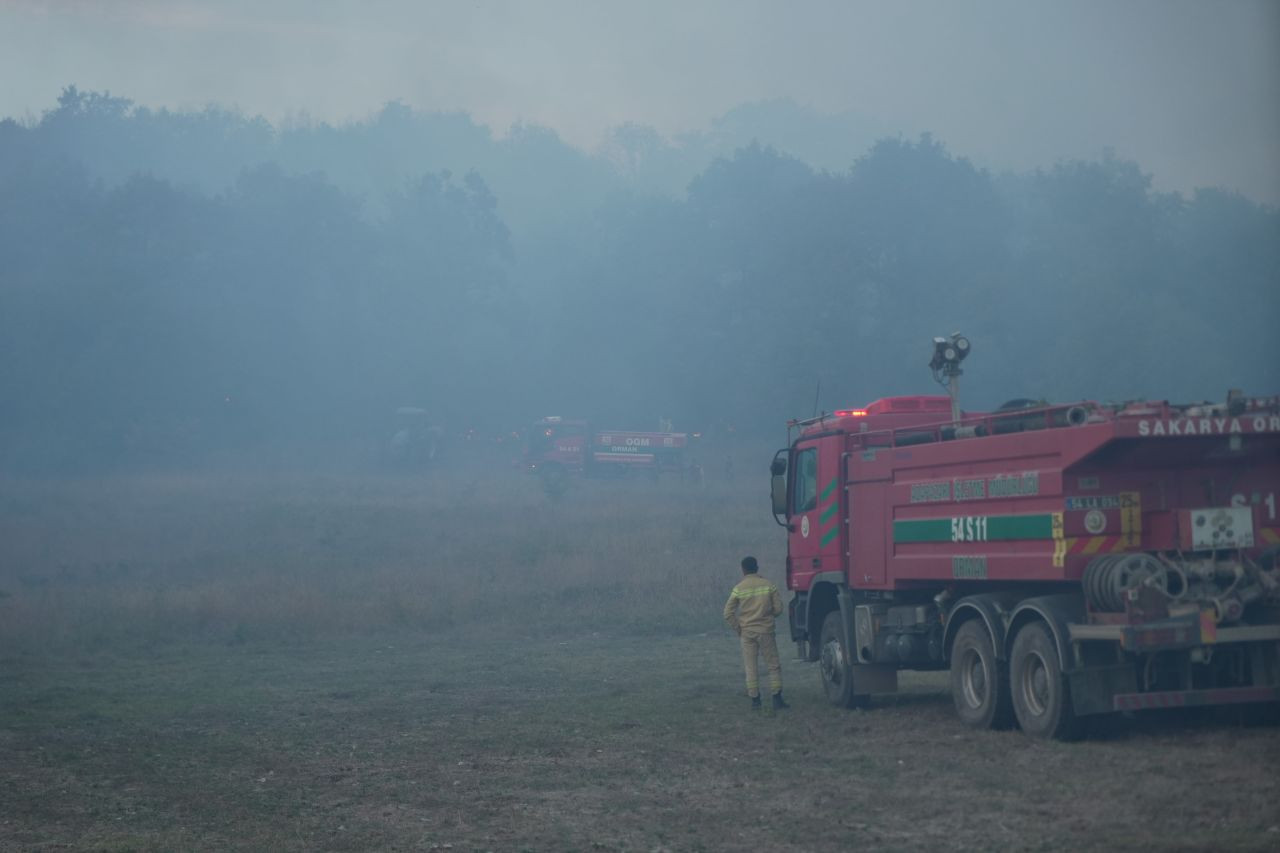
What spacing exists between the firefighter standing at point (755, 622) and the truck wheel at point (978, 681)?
7.29 ft

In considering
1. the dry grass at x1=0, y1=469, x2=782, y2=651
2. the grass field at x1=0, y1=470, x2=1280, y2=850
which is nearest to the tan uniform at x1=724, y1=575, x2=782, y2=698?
the grass field at x1=0, y1=470, x2=1280, y2=850

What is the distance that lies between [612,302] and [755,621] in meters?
61.3

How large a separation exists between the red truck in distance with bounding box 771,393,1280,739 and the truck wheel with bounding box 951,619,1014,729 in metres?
0.02

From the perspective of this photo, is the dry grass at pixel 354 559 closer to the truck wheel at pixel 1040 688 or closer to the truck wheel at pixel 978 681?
the truck wheel at pixel 978 681

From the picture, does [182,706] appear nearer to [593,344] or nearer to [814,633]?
[814,633]

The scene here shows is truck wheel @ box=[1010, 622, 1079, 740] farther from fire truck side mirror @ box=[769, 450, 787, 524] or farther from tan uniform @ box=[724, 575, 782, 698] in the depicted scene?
fire truck side mirror @ box=[769, 450, 787, 524]

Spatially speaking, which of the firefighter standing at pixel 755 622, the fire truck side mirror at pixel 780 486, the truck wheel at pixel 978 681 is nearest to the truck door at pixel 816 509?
the fire truck side mirror at pixel 780 486

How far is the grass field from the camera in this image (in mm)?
8586

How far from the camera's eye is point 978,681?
1182 centimetres

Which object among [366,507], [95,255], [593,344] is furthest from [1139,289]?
[95,255]

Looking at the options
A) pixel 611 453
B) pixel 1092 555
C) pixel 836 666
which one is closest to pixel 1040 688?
pixel 1092 555

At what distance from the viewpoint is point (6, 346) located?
59344 mm

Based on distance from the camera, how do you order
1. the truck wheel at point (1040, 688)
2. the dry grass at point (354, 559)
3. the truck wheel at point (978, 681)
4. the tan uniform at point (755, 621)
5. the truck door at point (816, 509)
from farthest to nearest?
the dry grass at point (354, 559) → the truck door at point (816, 509) → the tan uniform at point (755, 621) → the truck wheel at point (978, 681) → the truck wheel at point (1040, 688)

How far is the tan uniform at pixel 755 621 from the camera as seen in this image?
540 inches
